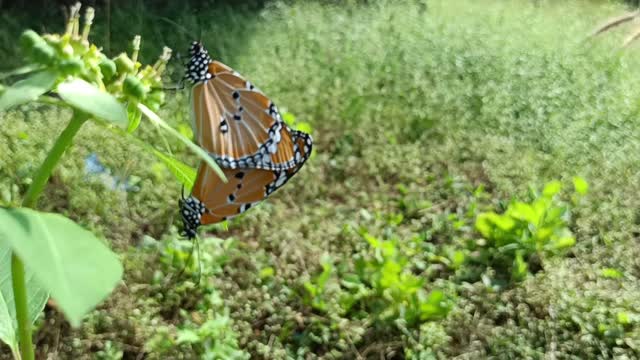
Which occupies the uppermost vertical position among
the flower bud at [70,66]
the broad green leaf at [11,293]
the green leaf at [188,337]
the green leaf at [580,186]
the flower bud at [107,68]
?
the flower bud at [107,68]

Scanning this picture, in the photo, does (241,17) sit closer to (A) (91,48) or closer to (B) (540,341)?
(B) (540,341)

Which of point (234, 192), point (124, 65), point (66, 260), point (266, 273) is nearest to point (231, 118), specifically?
point (234, 192)

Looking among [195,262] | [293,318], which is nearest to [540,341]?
[293,318]

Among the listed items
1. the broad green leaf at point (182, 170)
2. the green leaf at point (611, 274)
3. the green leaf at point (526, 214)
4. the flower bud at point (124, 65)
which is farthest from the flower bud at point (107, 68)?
the green leaf at point (611, 274)

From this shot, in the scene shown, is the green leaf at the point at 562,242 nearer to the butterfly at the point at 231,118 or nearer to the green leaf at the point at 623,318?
the green leaf at the point at 623,318

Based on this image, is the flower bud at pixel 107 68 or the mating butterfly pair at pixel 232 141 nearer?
the flower bud at pixel 107 68
